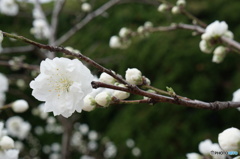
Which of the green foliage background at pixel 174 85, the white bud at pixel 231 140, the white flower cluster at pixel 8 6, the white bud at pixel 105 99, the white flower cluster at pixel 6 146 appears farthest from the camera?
the green foliage background at pixel 174 85

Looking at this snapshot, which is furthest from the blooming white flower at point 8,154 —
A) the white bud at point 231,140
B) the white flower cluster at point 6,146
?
the white bud at point 231,140

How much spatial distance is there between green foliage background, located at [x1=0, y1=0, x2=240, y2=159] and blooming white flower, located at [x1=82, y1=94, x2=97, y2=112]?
1.65 metres

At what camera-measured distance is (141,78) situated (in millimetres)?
731

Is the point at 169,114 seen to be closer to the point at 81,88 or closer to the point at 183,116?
the point at 183,116

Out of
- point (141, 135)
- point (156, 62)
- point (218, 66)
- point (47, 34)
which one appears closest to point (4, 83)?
point (47, 34)

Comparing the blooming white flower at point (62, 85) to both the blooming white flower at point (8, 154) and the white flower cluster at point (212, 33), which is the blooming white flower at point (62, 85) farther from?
the white flower cluster at point (212, 33)

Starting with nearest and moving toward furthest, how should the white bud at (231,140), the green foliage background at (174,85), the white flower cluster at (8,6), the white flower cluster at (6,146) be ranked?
1. the white bud at (231,140)
2. the white flower cluster at (6,146)
3. the white flower cluster at (8,6)
4. the green foliage background at (174,85)

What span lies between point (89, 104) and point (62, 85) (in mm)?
111

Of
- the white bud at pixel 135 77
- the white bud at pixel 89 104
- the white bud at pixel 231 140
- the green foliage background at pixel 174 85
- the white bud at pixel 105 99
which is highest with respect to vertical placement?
the green foliage background at pixel 174 85

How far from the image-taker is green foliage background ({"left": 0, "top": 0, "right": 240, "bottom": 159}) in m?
2.69

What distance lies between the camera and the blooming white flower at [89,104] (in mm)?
749

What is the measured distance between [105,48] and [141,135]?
1.62 m

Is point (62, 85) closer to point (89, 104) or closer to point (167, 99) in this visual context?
point (89, 104)

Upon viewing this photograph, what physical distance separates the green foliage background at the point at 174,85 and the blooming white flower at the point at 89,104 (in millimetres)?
1655
